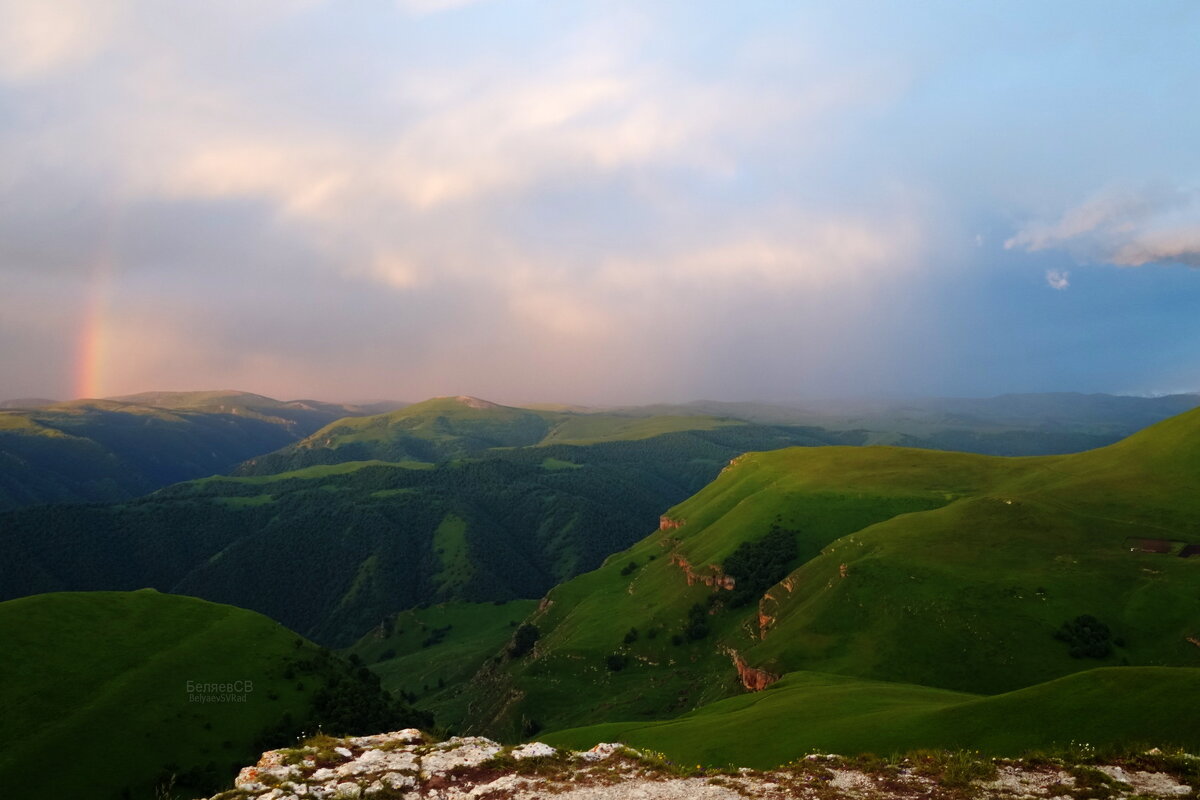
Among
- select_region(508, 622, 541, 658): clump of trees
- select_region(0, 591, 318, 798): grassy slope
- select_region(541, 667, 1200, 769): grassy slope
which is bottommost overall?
select_region(508, 622, 541, 658): clump of trees

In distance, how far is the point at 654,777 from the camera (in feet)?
73.3

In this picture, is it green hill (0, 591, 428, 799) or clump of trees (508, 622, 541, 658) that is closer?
green hill (0, 591, 428, 799)

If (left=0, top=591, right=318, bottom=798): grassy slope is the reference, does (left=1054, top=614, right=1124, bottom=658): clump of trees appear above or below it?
above

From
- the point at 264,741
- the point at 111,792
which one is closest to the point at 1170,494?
the point at 264,741

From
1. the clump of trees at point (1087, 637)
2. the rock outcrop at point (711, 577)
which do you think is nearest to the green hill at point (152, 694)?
the rock outcrop at point (711, 577)

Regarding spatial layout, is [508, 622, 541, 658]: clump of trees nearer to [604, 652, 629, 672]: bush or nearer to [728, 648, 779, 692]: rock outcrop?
[604, 652, 629, 672]: bush

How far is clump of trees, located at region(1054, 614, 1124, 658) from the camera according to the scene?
207 ft

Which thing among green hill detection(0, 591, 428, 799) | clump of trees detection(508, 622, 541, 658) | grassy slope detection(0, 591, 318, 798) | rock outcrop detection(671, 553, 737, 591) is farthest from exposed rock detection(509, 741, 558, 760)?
clump of trees detection(508, 622, 541, 658)

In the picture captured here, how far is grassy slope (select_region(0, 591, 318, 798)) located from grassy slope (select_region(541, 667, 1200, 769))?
165 ft

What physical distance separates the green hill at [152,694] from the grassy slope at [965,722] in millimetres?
47741

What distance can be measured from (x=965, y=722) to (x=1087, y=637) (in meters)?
48.7

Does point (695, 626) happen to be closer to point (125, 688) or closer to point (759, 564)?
point (759, 564)

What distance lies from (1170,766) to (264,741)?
2944 inches

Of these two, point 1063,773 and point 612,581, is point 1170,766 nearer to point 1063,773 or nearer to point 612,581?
point 1063,773
